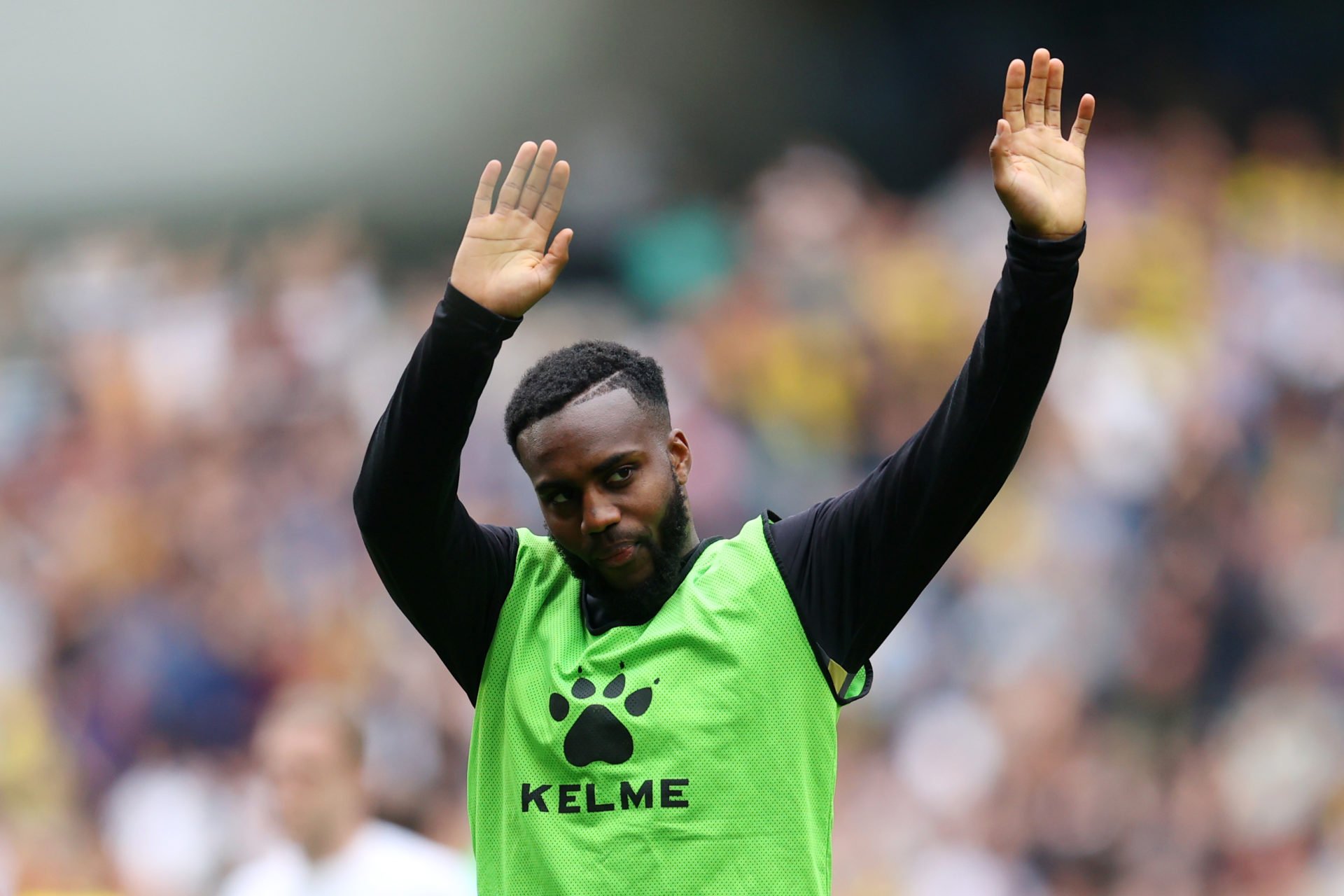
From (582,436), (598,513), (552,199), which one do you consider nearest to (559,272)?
(552,199)

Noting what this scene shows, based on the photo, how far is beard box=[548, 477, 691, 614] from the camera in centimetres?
210

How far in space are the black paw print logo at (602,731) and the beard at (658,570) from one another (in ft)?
0.46

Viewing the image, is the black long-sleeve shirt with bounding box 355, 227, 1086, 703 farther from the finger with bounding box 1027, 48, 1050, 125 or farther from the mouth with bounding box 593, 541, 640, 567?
the finger with bounding box 1027, 48, 1050, 125

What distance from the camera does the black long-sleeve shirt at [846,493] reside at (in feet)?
6.32

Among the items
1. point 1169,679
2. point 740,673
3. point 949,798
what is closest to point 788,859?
point 740,673

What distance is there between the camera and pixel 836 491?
6.23 m

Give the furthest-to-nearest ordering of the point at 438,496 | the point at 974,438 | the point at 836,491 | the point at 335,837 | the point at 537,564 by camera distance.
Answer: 1. the point at 836,491
2. the point at 335,837
3. the point at 537,564
4. the point at 438,496
5. the point at 974,438

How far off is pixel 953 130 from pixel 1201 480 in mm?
2072

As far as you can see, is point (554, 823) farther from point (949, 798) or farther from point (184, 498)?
point (184, 498)

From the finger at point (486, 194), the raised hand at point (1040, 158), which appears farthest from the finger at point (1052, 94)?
the finger at point (486, 194)

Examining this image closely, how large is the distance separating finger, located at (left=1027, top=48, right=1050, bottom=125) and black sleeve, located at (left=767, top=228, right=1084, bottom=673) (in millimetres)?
231

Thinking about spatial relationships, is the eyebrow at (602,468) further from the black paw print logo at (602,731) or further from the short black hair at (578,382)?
the black paw print logo at (602,731)

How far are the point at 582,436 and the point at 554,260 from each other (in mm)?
266

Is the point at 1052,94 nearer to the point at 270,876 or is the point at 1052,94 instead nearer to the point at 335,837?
the point at 335,837
